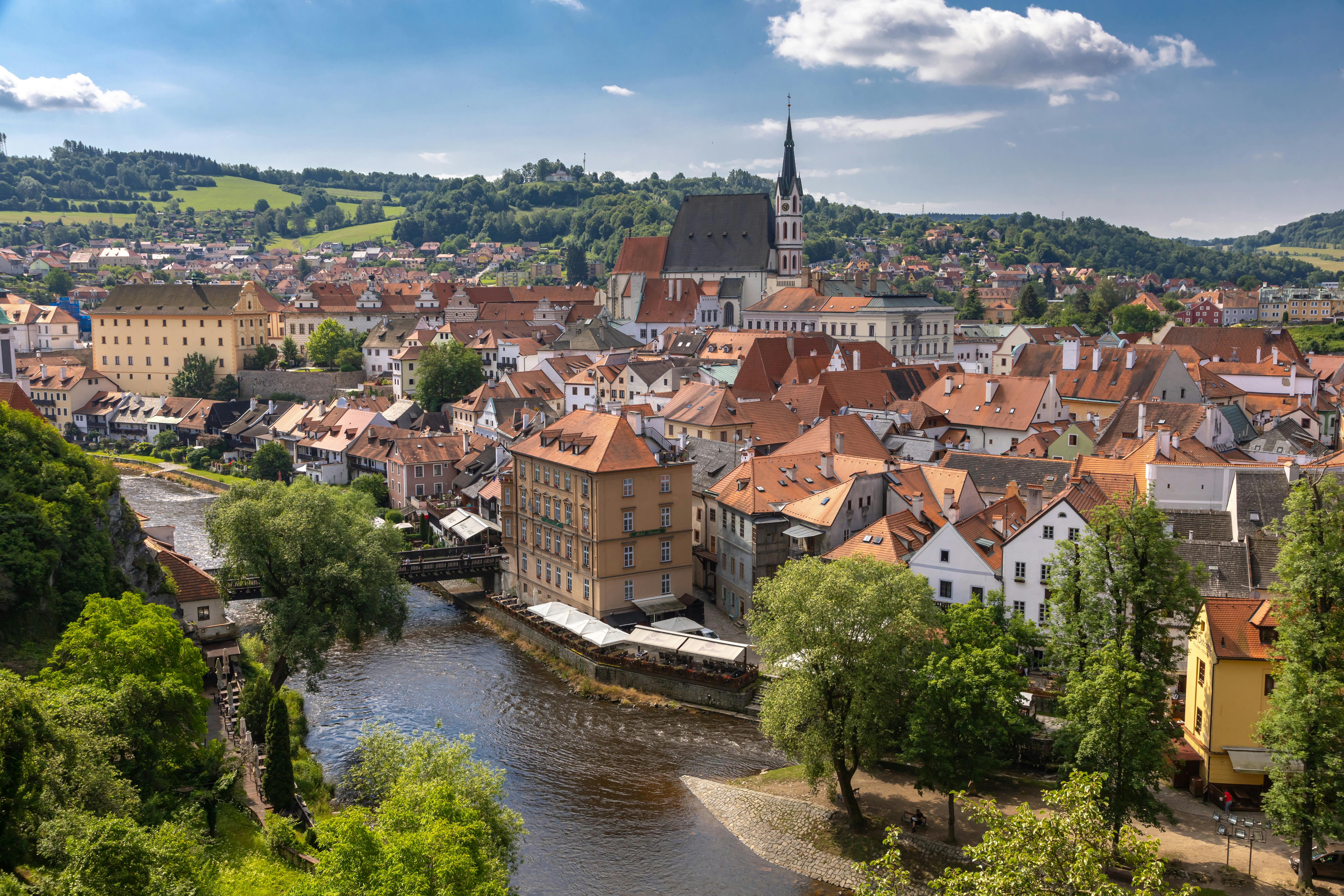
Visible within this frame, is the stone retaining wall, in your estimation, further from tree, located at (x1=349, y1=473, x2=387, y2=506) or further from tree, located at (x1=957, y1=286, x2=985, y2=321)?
tree, located at (x1=957, y1=286, x2=985, y2=321)

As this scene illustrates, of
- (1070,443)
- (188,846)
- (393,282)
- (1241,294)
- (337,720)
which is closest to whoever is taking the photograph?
(188,846)

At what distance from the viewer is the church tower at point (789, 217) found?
10488 centimetres

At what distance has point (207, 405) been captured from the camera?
79.9m

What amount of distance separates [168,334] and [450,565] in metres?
64.4

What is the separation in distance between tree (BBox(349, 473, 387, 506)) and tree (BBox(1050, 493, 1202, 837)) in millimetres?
39939

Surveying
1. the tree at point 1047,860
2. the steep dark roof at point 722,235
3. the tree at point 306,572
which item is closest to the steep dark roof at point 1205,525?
the tree at point 1047,860

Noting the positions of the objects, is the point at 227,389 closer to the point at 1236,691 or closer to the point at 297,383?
the point at 297,383

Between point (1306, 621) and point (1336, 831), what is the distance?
12.4ft

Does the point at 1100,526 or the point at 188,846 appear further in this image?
the point at 1100,526

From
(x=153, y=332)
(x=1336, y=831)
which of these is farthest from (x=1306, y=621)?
(x=153, y=332)

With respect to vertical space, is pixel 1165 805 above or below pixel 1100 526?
below

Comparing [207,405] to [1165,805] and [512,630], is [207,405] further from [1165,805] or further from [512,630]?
[1165,805]

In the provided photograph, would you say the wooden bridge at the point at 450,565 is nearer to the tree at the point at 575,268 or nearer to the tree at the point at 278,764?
the tree at the point at 278,764

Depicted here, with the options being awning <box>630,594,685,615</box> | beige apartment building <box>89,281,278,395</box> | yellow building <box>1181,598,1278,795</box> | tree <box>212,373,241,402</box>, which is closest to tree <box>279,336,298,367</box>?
beige apartment building <box>89,281,278,395</box>
